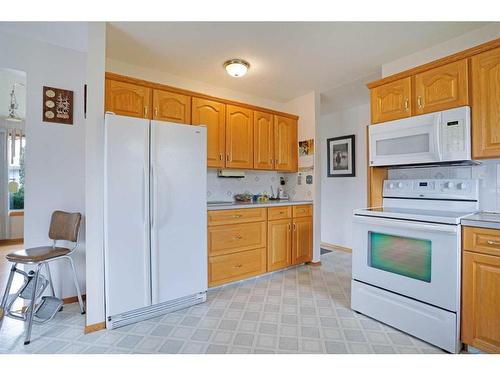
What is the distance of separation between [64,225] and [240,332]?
1.73m

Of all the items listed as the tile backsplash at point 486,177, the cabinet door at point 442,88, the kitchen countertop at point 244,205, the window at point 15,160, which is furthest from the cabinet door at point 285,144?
the window at point 15,160

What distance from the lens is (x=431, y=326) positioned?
1.68 metres

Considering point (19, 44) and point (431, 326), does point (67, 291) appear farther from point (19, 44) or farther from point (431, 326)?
point (431, 326)

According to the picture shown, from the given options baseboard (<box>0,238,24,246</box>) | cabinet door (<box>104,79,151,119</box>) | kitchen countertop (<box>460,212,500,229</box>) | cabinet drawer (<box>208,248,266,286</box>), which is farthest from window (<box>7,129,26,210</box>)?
kitchen countertop (<box>460,212,500,229</box>)

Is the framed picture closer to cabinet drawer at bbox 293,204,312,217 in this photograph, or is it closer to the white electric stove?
cabinet drawer at bbox 293,204,312,217

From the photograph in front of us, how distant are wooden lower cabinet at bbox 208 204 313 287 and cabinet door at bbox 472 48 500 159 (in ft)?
6.18

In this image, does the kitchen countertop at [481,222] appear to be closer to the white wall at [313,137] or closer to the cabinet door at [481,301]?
the cabinet door at [481,301]

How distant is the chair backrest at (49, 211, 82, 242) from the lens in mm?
2096

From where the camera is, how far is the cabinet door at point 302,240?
3229mm

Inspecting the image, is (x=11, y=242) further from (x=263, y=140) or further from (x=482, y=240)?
(x=482, y=240)

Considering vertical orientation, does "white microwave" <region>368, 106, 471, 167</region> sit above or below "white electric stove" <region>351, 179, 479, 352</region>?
above

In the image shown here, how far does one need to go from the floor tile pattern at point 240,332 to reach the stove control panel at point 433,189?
1140 millimetres
